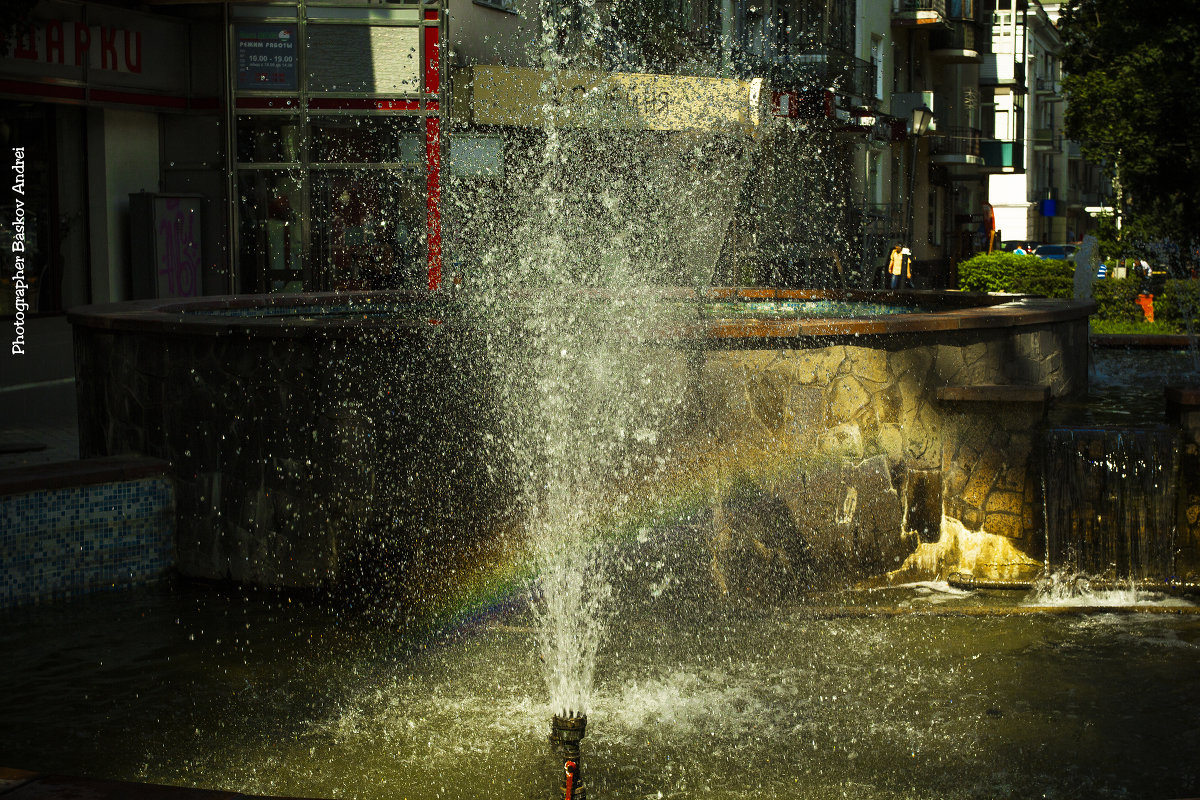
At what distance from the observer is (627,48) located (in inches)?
965

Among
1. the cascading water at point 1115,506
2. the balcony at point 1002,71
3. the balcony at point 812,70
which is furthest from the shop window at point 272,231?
the balcony at point 1002,71

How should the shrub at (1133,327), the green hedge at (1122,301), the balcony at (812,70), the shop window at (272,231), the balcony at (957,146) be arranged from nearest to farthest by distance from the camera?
the shrub at (1133,327), the shop window at (272,231), the green hedge at (1122,301), the balcony at (812,70), the balcony at (957,146)

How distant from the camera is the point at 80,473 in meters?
6.70

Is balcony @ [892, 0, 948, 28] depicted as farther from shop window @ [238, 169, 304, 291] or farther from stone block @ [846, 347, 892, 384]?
stone block @ [846, 347, 892, 384]

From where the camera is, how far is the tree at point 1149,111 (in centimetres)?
1983

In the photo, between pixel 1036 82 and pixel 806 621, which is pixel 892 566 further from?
pixel 1036 82

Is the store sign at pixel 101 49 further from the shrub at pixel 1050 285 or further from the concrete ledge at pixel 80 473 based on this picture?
the shrub at pixel 1050 285

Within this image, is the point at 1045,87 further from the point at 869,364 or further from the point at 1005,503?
the point at 869,364

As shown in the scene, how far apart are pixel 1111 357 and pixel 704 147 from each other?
45.6ft

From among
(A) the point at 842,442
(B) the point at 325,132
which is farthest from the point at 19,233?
(A) the point at 842,442

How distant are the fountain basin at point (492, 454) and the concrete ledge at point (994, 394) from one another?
→ 0.03 meters

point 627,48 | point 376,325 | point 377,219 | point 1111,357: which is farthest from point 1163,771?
point 627,48

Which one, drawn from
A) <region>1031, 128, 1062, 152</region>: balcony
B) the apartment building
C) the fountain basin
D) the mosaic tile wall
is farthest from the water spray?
<region>1031, 128, 1062, 152</region>: balcony

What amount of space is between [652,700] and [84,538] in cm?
319
